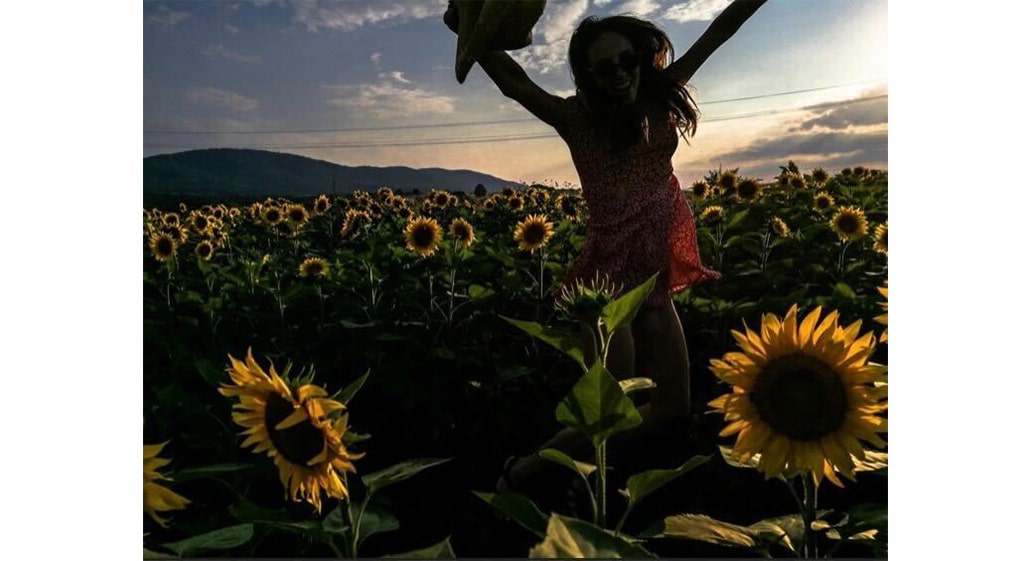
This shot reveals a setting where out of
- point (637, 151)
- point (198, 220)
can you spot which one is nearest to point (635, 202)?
point (637, 151)

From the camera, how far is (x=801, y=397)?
4.54 ft

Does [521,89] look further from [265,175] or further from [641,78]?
[265,175]

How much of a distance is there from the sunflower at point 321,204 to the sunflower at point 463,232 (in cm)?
42

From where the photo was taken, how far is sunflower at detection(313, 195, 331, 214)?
276cm

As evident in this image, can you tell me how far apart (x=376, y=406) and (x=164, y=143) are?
2.89ft

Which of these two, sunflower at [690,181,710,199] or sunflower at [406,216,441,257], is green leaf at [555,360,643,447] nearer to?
sunflower at [690,181,710,199]

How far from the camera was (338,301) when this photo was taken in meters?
2.71
